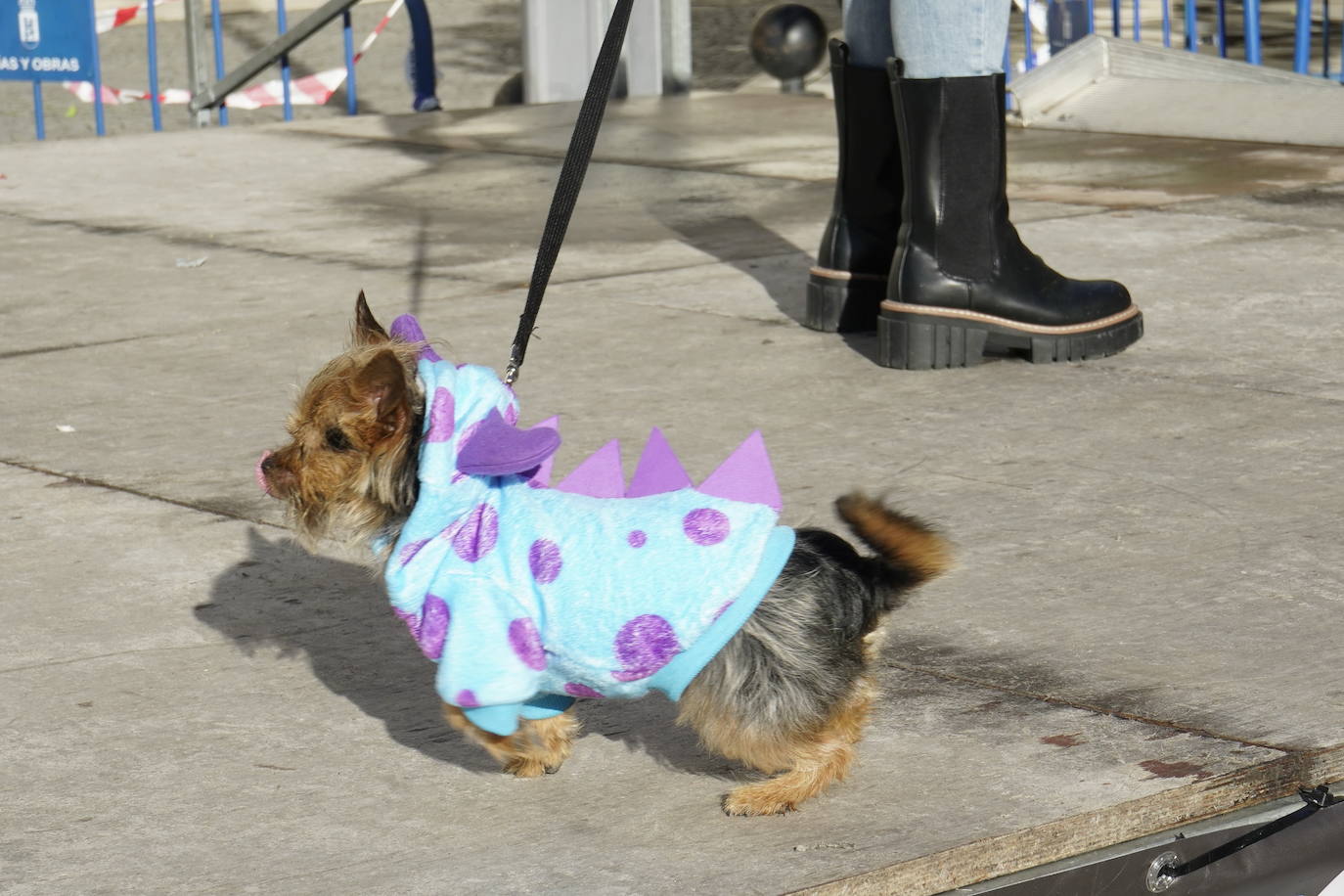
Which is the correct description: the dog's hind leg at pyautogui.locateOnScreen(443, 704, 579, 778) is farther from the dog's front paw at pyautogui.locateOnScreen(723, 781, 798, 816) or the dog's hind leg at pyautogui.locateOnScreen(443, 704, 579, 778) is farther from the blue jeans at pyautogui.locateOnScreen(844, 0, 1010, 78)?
the blue jeans at pyautogui.locateOnScreen(844, 0, 1010, 78)

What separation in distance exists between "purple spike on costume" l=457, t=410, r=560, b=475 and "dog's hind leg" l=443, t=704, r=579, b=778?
0.43 meters

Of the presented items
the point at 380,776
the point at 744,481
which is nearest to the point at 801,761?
the point at 744,481

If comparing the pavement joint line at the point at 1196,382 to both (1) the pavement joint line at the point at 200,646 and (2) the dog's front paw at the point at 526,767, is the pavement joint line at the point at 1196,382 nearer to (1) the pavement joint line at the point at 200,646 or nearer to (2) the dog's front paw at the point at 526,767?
(1) the pavement joint line at the point at 200,646

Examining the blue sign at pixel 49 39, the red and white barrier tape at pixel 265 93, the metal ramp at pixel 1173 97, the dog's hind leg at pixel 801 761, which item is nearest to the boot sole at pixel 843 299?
the dog's hind leg at pixel 801 761

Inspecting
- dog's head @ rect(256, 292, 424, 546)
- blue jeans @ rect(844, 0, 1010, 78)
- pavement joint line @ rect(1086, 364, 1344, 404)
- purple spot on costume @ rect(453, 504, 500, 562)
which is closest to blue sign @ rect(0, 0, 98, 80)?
blue jeans @ rect(844, 0, 1010, 78)

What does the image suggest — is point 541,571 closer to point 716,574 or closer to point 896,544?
point 716,574

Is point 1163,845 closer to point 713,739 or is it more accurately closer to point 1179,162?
point 713,739

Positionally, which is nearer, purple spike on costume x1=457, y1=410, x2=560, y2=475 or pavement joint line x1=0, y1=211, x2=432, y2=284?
purple spike on costume x1=457, y1=410, x2=560, y2=475

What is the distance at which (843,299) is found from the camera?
5879 mm

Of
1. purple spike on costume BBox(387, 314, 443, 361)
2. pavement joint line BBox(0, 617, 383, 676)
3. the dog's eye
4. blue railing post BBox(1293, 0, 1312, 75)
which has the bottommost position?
pavement joint line BBox(0, 617, 383, 676)

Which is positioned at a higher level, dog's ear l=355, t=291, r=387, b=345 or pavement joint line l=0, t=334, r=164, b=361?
dog's ear l=355, t=291, r=387, b=345

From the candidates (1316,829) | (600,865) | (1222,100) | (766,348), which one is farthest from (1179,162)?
(600,865)

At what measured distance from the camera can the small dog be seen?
2783 millimetres

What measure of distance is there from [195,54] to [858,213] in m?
7.05
